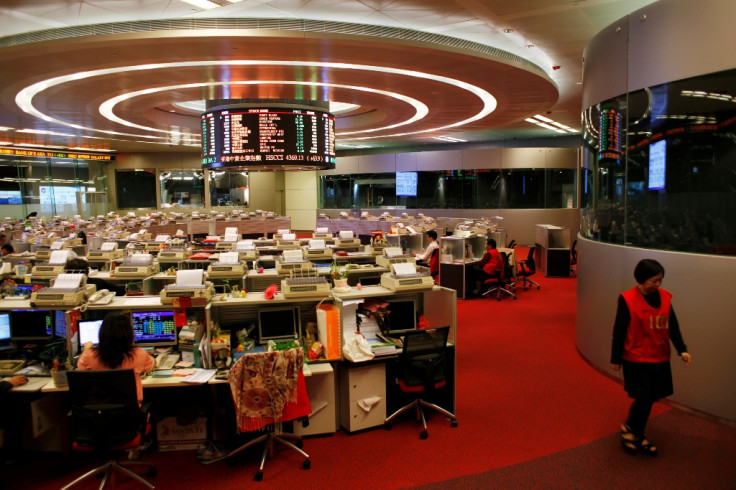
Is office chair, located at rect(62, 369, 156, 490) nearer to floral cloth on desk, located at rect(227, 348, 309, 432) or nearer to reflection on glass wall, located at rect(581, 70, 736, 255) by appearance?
floral cloth on desk, located at rect(227, 348, 309, 432)

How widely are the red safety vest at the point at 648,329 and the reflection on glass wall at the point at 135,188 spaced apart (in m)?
23.4

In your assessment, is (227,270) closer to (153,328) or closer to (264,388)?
(153,328)

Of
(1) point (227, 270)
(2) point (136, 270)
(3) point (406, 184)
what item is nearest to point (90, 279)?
(2) point (136, 270)

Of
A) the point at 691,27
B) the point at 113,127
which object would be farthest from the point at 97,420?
the point at 113,127

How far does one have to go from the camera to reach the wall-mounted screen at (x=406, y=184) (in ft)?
68.6

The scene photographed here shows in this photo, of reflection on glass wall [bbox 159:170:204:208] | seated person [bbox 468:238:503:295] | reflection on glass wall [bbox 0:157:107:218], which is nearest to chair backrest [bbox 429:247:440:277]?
seated person [bbox 468:238:503:295]

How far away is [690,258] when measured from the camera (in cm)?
491

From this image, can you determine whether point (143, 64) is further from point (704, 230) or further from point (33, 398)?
point (704, 230)

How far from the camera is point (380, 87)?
31.3 feet

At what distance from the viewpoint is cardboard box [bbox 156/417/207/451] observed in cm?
440

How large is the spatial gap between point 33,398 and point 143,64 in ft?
16.3

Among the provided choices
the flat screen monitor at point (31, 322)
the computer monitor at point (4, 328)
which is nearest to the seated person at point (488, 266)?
the flat screen monitor at point (31, 322)

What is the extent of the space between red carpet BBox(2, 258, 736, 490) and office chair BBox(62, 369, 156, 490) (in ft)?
1.73

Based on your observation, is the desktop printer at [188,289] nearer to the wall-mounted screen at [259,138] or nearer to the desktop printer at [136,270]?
the desktop printer at [136,270]
